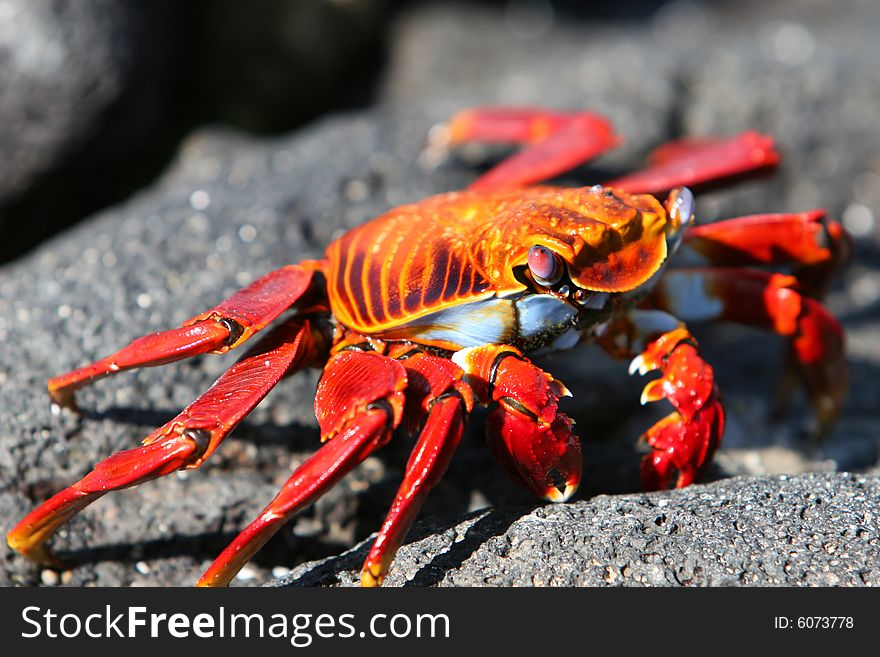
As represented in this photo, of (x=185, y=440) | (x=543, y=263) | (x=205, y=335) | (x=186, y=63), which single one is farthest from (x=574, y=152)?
(x=186, y=63)

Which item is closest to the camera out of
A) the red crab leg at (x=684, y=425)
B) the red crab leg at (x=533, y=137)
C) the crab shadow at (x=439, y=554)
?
the crab shadow at (x=439, y=554)

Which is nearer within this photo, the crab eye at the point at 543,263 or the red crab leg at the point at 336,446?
the red crab leg at the point at 336,446

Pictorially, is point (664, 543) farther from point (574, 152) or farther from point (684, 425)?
point (574, 152)

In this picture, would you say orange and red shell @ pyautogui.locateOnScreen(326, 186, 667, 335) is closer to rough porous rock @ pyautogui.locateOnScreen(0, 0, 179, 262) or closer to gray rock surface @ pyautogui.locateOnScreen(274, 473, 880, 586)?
gray rock surface @ pyautogui.locateOnScreen(274, 473, 880, 586)

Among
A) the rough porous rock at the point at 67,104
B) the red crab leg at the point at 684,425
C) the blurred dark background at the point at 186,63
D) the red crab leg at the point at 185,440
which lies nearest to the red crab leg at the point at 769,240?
the red crab leg at the point at 684,425

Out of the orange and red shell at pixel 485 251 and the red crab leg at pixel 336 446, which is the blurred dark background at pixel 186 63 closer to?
the orange and red shell at pixel 485 251
